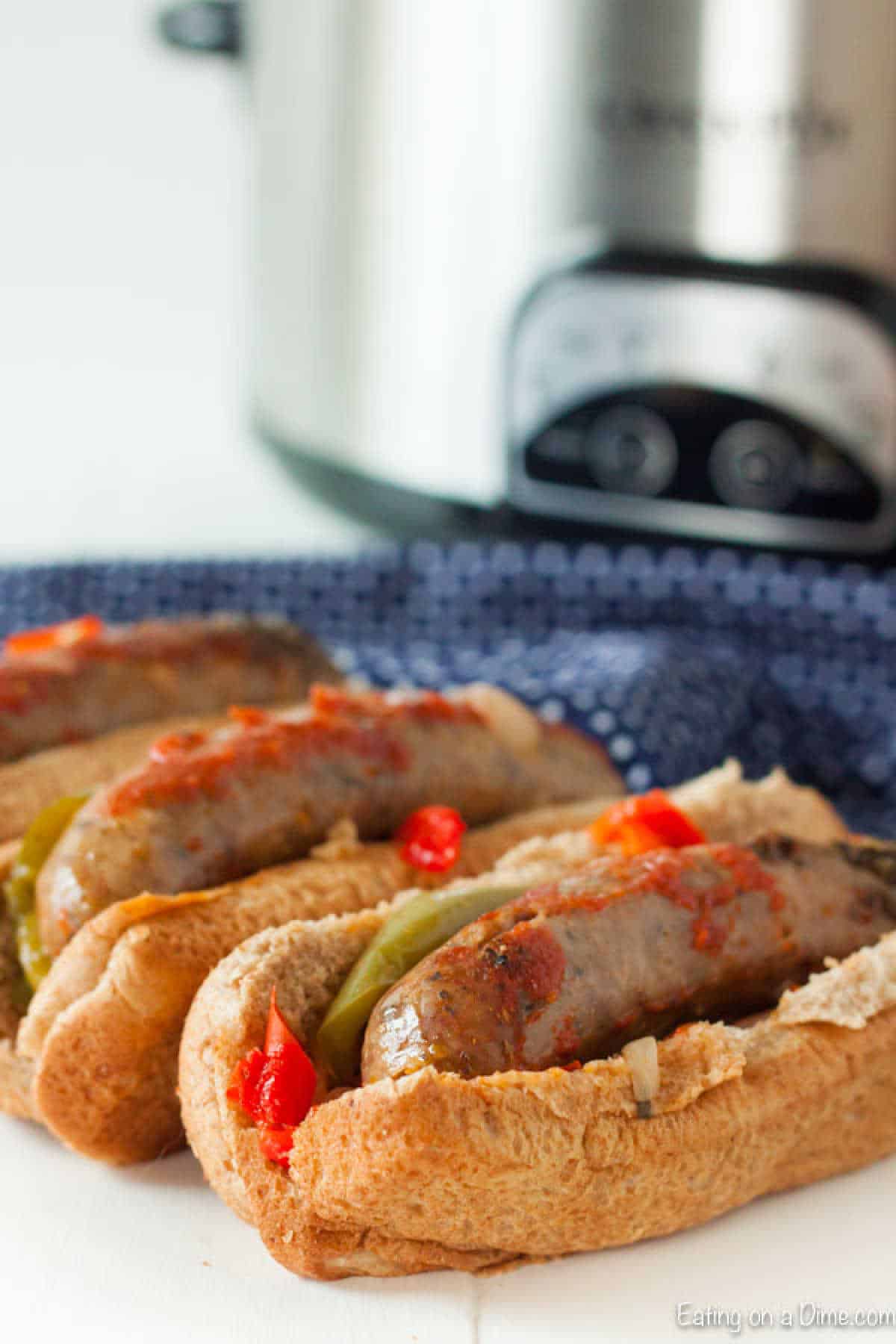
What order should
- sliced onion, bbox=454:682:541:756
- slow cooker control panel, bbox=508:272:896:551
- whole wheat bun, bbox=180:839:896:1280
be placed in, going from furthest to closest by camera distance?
slow cooker control panel, bbox=508:272:896:551 → sliced onion, bbox=454:682:541:756 → whole wheat bun, bbox=180:839:896:1280

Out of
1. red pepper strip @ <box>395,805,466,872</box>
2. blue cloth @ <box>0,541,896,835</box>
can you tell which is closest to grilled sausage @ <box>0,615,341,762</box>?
blue cloth @ <box>0,541,896,835</box>

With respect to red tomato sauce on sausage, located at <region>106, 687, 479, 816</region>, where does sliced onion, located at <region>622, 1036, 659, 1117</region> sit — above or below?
below

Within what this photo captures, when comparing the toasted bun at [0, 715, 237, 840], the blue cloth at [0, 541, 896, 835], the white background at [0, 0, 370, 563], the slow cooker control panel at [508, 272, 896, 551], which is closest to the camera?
the toasted bun at [0, 715, 237, 840]

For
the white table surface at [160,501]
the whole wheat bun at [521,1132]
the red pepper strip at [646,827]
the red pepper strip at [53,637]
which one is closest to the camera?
the whole wheat bun at [521,1132]

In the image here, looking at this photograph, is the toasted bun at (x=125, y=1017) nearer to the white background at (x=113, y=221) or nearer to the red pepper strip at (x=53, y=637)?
the red pepper strip at (x=53, y=637)

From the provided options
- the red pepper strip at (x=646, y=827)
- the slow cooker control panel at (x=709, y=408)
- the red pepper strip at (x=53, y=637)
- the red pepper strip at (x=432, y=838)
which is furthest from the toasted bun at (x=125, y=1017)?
the slow cooker control panel at (x=709, y=408)

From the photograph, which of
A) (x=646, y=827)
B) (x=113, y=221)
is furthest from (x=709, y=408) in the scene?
(x=113, y=221)

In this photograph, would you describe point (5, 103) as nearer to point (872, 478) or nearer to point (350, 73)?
point (350, 73)

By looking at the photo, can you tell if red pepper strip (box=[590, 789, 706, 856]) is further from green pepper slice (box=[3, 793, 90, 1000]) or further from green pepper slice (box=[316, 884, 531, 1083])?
green pepper slice (box=[3, 793, 90, 1000])
